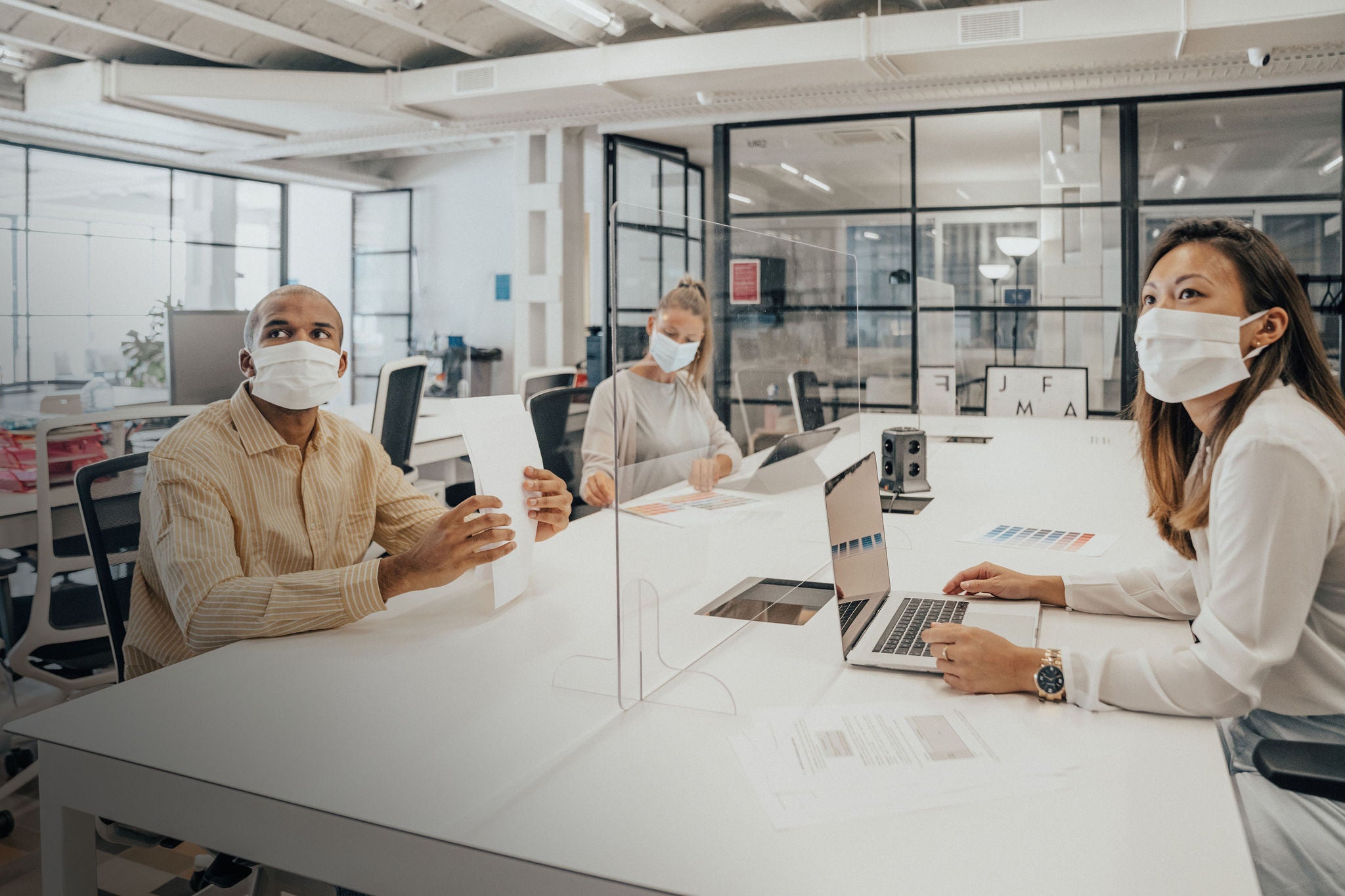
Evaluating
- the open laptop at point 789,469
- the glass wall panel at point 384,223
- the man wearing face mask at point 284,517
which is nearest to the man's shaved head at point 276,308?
the man wearing face mask at point 284,517

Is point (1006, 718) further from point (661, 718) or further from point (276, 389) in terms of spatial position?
point (276, 389)

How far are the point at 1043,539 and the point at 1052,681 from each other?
943 mm

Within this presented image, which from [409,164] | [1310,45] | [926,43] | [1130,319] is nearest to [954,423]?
[926,43]

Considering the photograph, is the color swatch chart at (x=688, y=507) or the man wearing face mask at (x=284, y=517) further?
the man wearing face mask at (x=284, y=517)

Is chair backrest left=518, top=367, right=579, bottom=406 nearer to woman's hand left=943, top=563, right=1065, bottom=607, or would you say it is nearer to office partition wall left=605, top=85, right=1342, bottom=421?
office partition wall left=605, top=85, right=1342, bottom=421

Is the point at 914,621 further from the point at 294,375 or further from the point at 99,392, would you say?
the point at 99,392

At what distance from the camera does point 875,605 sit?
152cm

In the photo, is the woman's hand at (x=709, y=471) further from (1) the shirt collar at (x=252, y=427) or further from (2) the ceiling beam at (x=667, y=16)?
(2) the ceiling beam at (x=667, y=16)

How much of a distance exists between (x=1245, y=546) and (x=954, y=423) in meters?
3.30

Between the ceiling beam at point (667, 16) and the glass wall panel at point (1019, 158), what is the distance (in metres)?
1.73

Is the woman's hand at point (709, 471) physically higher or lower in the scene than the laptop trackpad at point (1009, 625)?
higher

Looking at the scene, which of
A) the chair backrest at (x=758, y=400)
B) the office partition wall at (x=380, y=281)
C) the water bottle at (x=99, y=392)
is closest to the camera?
the chair backrest at (x=758, y=400)

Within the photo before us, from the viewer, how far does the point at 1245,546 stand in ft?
3.69

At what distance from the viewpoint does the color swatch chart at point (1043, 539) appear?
1.97 meters
